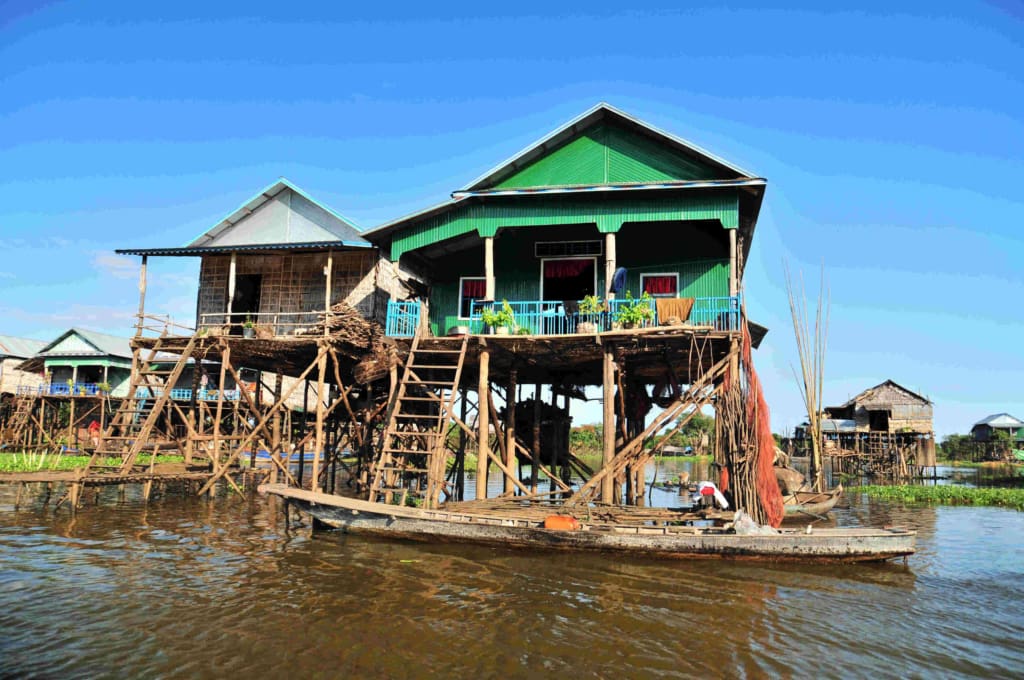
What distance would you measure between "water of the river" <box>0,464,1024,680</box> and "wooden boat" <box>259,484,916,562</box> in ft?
1.08

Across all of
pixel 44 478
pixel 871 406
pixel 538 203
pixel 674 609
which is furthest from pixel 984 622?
pixel 871 406

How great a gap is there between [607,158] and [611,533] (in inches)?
358

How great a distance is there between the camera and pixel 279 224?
20344 millimetres

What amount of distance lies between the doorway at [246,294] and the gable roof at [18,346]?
1202 inches

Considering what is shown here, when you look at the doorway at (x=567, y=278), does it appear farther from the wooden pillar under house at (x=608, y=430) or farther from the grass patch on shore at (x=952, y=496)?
the grass patch on shore at (x=952, y=496)

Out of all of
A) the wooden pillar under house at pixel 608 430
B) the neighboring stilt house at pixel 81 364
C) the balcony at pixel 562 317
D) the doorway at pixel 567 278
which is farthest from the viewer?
the neighboring stilt house at pixel 81 364

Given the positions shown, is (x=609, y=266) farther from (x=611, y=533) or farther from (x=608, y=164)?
(x=611, y=533)

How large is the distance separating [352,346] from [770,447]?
10365 mm

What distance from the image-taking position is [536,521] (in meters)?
12.6

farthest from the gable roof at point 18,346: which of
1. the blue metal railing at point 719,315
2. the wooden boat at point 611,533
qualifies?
the blue metal railing at point 719,315

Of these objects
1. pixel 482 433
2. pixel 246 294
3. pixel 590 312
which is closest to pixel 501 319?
pixel 590 312

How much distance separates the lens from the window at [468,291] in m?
18.2

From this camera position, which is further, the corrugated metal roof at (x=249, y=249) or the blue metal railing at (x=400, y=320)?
the corrugated metal roof at (x=249, y=249)

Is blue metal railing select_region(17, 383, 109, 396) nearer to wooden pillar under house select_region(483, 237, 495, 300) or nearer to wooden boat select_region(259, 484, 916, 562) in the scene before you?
wooden pillar under house select_region(483, 237, 495, 300)
